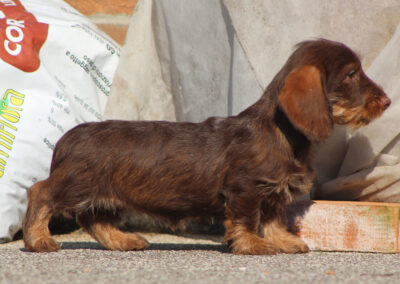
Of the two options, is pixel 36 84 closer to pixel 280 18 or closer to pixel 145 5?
pixel 145 5

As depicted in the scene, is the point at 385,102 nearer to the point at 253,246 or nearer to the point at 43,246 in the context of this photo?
the point at 253,246

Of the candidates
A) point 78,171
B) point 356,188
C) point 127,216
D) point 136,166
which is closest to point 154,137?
point 136,166

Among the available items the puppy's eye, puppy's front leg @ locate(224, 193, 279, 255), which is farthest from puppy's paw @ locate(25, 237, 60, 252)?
the puppy's eye

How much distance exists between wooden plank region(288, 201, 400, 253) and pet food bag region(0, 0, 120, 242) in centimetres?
170

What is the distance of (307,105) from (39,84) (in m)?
1.91

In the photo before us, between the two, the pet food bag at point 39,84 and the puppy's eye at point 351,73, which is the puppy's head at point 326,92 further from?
the pet food bag at point 39,84

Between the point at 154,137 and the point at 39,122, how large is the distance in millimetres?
1013

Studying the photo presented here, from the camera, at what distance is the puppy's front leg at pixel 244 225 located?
127 inches

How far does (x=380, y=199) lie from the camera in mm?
3672

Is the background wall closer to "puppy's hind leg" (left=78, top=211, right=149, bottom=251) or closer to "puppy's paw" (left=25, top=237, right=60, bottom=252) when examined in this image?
"puppy's hind leg" (left=78, top=211, right=149, bottom=251)

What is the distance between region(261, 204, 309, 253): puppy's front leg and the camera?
331cm

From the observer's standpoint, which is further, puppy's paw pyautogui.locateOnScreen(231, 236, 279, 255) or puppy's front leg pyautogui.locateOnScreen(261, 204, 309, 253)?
puppy's front leg pyautogui.locateOnScreen(261, 204, 309, 253)

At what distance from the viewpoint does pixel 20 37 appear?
164 inches

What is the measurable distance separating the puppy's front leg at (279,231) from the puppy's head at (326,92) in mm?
515
